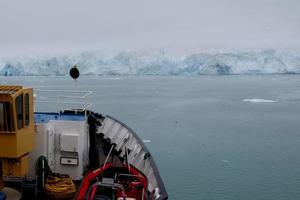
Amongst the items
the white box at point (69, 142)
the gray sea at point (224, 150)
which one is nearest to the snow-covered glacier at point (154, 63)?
the gray sea at point (224, 150)

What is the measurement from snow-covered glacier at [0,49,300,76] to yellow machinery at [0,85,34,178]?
5161cm

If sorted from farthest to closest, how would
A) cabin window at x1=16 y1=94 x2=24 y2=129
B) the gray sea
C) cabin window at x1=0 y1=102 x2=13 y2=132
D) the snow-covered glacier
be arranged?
the snow-covered glacier
the gray sea
cabin window at x1=16 y1=94 x2=24 y2=129
cabin window at x1=0 y1=102 x2=13 y2=132

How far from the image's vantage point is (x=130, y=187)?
4.35 meters

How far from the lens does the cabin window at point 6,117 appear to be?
3.87 m

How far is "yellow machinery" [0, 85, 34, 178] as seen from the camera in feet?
12.7

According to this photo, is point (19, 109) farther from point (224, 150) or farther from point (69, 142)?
point (224, 150)

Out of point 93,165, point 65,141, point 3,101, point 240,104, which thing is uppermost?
point 3,101

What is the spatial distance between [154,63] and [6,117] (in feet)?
186

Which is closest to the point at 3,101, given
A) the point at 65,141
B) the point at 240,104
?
the point at 65,141

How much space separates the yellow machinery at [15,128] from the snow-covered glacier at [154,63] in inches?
2032

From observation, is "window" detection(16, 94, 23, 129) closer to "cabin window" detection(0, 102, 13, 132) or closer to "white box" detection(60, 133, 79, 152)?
"cabin window" detection(0, 102, 13, 132)

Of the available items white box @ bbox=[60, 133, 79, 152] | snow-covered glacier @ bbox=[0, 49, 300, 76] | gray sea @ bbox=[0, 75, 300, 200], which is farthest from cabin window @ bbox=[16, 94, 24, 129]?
snow-covered glacier @ bbox=[0, 49, 300, 76]

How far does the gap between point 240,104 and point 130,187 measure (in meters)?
29.4

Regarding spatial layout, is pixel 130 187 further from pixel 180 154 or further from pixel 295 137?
pixel 295 137
